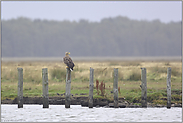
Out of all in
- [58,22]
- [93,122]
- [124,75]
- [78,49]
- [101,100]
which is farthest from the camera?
[58,22]

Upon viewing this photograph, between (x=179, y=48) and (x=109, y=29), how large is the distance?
112 ft

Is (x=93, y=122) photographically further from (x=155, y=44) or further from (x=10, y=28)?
(x=10, y=28)

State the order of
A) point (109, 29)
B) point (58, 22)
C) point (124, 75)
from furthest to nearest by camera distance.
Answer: point (58, 22) → point (109, 29) → point (124, 75)

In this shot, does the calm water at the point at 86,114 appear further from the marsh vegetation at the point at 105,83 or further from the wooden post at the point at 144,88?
the marsh vegetation at the point at 105,83

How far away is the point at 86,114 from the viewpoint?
18031 millimetres

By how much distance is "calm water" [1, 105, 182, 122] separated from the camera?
1694 cm

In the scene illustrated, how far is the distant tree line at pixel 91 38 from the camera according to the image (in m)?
140

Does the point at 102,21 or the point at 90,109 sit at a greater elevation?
the point at 102,21

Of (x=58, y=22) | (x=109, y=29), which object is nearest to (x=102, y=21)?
(x=109, y=29)

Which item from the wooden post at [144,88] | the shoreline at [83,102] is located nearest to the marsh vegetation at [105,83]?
the shoreline at [83,102]

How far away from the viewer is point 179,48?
135500 millimetres

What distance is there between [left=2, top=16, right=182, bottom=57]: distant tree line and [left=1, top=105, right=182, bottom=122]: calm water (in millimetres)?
118555

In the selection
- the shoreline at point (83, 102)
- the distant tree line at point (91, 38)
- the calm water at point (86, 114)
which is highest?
the distant tree line at point (91, 38)

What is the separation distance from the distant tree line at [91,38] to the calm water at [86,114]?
389 ft
